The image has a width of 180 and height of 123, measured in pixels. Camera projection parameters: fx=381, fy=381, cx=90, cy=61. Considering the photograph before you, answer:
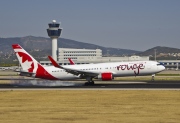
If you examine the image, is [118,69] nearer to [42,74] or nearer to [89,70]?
[89,70]

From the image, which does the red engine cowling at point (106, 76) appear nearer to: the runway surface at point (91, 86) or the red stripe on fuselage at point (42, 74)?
the runway surface at point (91, 86)

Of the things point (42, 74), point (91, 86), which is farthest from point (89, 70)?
point (42, 74)

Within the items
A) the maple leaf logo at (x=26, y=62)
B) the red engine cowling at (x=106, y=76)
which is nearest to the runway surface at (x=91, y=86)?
the red engine cowling at (x=106, y=76)
